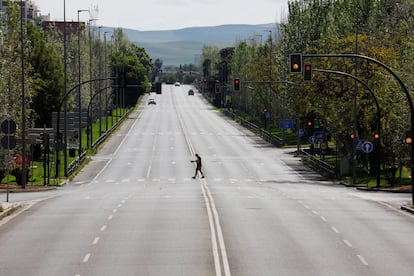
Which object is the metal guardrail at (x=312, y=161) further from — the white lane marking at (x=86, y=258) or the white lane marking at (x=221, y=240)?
the white lane marking at (x=86, y=258)

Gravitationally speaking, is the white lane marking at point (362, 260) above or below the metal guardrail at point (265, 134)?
above

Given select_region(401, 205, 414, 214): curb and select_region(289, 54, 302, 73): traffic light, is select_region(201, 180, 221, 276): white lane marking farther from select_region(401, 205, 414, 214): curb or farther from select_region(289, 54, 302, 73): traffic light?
select_region(401, 205, 414, 214): curb

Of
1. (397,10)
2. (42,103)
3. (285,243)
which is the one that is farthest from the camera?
(42,103)

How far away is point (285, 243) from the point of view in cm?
2678

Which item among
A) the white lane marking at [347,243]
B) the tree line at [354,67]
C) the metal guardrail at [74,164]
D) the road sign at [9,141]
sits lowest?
the metal guardrail at [74,164]

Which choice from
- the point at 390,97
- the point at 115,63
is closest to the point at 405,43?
the point at 390,97

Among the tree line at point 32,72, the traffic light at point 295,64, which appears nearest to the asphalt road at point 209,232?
the traffic light at point 295,64

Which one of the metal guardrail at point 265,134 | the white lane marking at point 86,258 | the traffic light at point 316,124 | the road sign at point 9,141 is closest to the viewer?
the white lane marking at point 86,258

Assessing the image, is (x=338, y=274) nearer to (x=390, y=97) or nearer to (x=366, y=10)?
(x=390, y=97)

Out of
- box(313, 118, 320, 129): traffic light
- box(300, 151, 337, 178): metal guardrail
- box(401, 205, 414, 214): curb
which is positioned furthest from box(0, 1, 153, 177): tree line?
box(401, 205, 414, 214): curb

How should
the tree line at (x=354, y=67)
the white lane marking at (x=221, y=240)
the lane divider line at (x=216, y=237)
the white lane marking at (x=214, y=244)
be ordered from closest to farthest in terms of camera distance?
1. the white lane marking at (x=221, y=240)
2. the white lane marking at (x=214, y=244)
3. the lane divider line at (x=216, y=237)
4. the tree line at (x=354, y=67)

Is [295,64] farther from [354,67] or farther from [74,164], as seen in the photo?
[74,164]

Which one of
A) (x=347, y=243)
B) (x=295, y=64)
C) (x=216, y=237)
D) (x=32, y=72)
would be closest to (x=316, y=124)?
(x=32, y=72)

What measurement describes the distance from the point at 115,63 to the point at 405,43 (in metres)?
132
